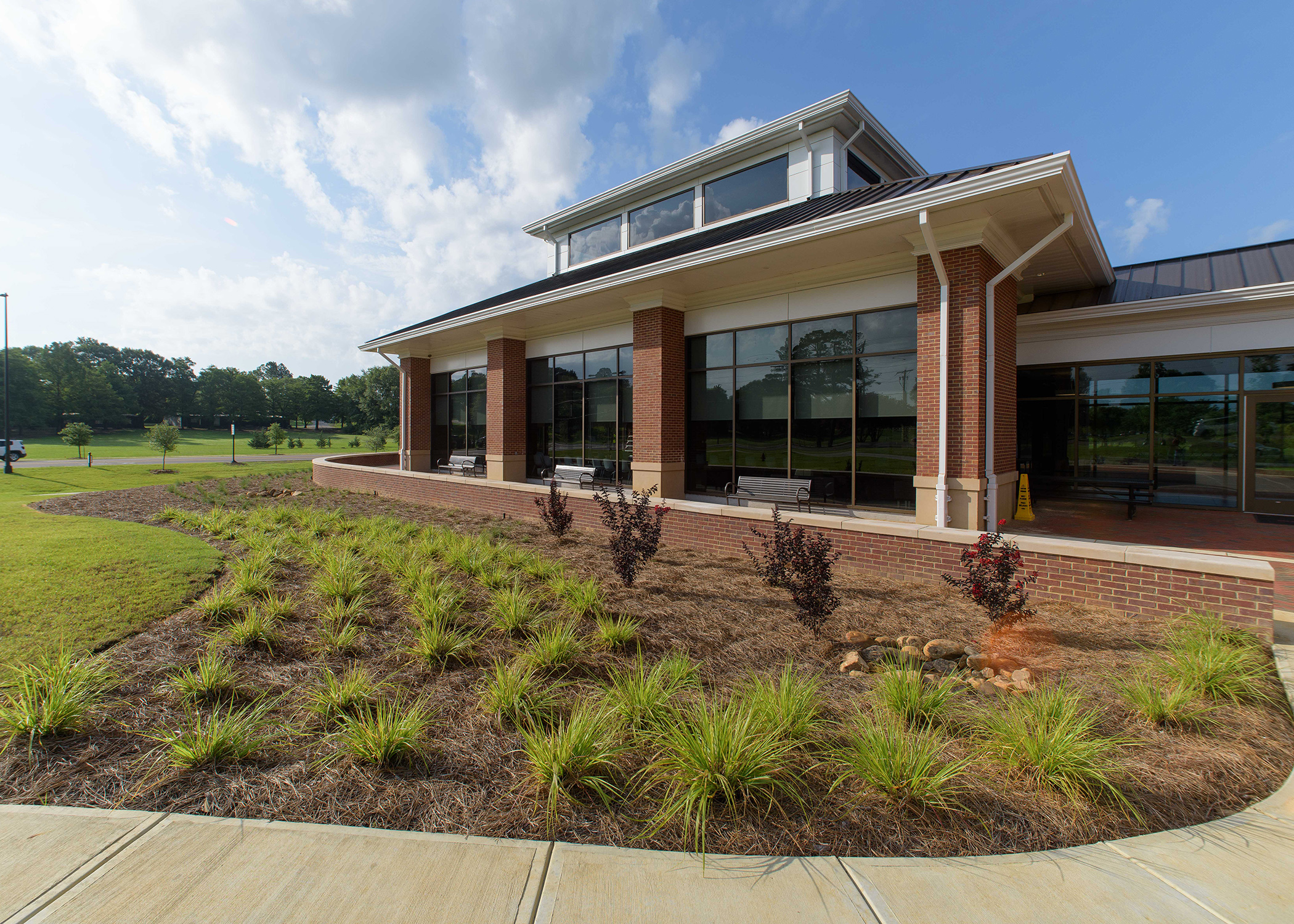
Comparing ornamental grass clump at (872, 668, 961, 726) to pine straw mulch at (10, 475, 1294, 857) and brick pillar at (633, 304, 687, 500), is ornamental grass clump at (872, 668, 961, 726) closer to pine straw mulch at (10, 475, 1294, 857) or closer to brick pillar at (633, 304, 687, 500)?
pine straw mulch at (10, 475, 1294, 857)

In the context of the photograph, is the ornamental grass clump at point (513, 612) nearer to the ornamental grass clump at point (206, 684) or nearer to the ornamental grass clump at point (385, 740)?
the ornamental grass clump at point (385, 740)

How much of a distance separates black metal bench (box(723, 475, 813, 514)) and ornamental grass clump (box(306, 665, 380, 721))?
7.18 metres

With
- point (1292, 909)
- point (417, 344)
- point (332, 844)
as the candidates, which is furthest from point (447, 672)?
point (417, 344)

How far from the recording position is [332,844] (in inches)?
97.4

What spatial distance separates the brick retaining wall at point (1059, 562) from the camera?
4.96 metres

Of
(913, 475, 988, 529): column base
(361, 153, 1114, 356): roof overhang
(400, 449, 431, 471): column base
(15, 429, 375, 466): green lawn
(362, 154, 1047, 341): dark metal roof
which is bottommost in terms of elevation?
Result: (913, 475, 988, 529): column base

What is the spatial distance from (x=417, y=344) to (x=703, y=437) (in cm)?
1123

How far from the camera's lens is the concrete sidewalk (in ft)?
6.91

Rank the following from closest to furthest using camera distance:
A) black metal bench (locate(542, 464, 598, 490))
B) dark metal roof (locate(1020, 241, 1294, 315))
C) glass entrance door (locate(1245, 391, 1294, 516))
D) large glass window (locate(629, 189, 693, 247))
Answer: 1. glass entrance door (locate(1245, 391, 1294, 516))
2. dark metal roof (locate(1020, 241, 1294, 315))
3. black metal bench (locate(542, 464, 598, 490))
4. large glass window (locate(629, 189, 693, 247))

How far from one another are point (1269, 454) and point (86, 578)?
60.1 feet

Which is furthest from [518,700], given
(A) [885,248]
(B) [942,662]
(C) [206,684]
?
(A) [885,248]

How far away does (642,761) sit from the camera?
10.2 ft

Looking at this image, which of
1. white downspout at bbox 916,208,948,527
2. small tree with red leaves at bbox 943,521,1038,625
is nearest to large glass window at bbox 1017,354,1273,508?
white downspout at bbox 916,208,948,527

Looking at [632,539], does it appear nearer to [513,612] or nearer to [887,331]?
[513,612]
